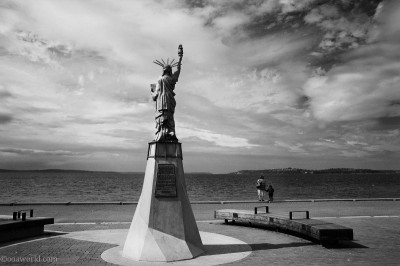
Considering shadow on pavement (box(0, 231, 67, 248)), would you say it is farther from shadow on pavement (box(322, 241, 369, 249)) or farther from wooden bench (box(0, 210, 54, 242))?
shadow on pavement (box(322, 241, 369, 249))

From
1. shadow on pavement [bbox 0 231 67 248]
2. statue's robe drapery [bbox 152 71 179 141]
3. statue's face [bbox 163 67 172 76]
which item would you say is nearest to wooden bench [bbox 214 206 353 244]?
statue's robe drapery [bbox 152 71 179 141]

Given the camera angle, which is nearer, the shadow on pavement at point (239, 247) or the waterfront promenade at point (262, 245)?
the waterfront promenade at point (262, 245)

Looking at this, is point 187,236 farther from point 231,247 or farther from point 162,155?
point 162,155

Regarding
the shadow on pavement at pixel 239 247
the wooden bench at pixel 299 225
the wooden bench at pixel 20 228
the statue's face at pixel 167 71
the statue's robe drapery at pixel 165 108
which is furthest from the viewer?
the wooden bench at pixel 20 228

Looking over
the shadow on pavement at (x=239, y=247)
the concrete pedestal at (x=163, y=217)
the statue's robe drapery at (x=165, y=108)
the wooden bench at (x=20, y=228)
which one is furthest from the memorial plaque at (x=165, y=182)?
the wooden bench at (x=20, y=228)

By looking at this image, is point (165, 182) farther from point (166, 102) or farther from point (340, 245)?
point (340, 245)

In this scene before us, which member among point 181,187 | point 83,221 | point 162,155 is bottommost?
point 83,221

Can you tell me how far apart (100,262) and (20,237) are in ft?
13.6

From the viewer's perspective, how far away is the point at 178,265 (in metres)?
7.89

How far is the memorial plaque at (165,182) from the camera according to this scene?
9.02 metres

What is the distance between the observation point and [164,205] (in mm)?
8945

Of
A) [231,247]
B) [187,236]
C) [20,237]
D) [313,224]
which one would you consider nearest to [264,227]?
[313,224]

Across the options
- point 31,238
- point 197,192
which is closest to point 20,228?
point 31,238

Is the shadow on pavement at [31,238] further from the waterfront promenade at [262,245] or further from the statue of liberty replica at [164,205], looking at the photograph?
the statue of liberty replica at [164,205]
